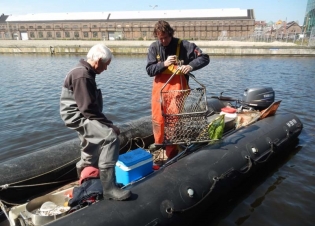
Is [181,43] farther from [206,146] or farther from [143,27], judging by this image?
[143,27]

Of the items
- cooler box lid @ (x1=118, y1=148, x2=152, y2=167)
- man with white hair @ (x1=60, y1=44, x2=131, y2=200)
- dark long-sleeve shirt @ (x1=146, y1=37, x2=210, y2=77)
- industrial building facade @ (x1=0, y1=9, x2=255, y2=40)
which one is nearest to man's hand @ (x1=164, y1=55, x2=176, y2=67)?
dark long-sleeve shirt @ (x1=146, y1=37, x2=210, y2=77)

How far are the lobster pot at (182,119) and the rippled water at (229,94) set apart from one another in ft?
4.23

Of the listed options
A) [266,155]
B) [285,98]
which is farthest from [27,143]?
[285,98]

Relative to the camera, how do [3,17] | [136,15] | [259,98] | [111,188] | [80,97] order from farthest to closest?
[3,17] < [136,15] < [259,98] < [111,188] < [80,97]

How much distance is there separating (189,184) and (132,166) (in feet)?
2.67

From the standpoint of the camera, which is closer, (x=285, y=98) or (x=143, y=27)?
(x=285, y=98)

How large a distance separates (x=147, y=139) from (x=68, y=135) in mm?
2969

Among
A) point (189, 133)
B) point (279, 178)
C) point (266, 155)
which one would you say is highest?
point (189, 133)

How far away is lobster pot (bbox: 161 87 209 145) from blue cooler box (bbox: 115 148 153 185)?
547 millimetres

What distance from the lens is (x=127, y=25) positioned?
240 ft

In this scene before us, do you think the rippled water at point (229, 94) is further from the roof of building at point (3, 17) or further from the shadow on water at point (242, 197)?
the roof of building at point (3, 17)

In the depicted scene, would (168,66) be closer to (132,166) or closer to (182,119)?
(182,119)

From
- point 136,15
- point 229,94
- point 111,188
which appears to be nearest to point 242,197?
point 111,188

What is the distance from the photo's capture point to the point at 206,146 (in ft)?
15.6
